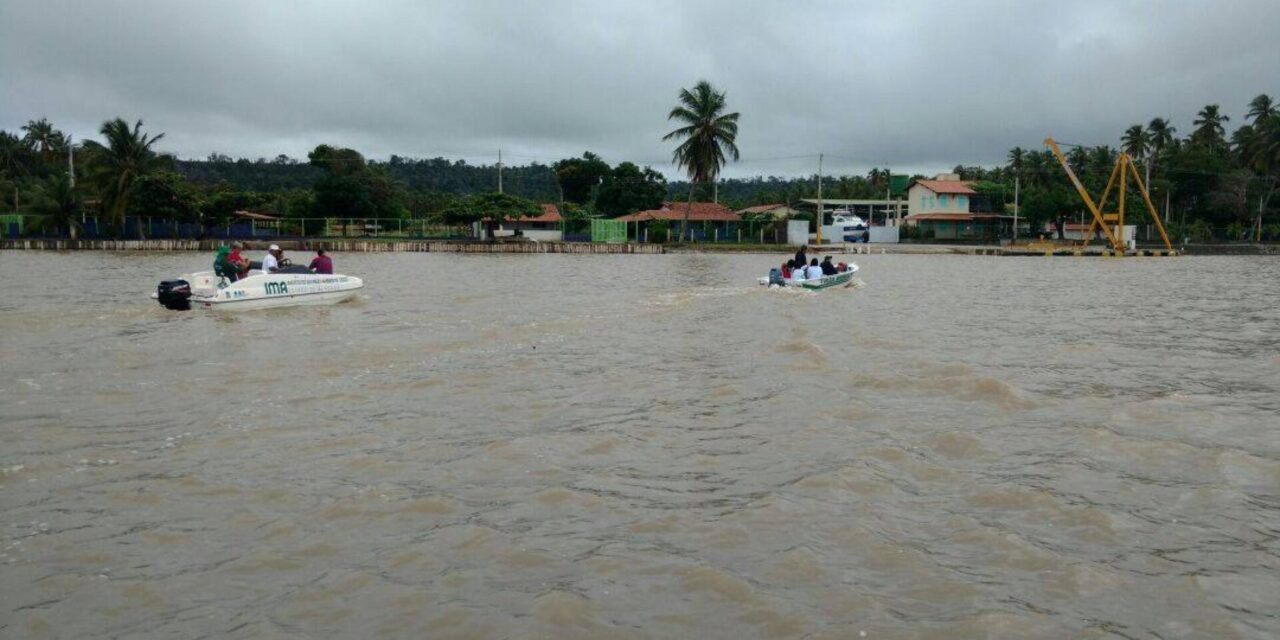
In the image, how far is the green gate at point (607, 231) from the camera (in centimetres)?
7525

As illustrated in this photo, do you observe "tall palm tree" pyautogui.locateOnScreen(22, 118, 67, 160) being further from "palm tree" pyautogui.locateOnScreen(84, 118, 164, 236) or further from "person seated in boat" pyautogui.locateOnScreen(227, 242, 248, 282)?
"person seated in boat" pyautogui.locateOnScreen(227, 242, 248, 282)

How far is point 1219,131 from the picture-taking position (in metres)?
99.3

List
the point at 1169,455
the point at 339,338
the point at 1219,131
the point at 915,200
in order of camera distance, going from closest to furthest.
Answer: the point at 1169,455
the point at 339,338
the point at 915,200
the point at 1219,131

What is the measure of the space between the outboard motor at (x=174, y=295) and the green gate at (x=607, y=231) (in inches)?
2161

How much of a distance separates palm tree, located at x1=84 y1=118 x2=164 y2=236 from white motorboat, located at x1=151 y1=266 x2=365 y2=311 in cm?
5222

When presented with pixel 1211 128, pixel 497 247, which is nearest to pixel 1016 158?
pixel 1211 128

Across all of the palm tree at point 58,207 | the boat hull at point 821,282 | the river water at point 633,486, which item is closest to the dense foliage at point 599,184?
the palm tree at point 58,207

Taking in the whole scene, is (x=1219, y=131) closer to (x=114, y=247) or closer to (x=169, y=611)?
(x=114, y=247)

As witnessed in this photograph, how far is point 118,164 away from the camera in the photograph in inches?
2645

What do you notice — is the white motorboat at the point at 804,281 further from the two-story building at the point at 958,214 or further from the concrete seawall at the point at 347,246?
the two-story building at the point at 958,214

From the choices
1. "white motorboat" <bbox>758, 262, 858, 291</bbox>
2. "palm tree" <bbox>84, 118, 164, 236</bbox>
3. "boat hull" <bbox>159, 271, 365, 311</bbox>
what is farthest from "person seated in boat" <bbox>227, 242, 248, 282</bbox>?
"palm tree" <bbox>84, 118, 164, 236</bbox>

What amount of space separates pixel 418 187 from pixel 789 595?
486ft

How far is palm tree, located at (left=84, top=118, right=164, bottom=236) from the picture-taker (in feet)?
219

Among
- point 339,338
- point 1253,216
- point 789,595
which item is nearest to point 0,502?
point 789,595
